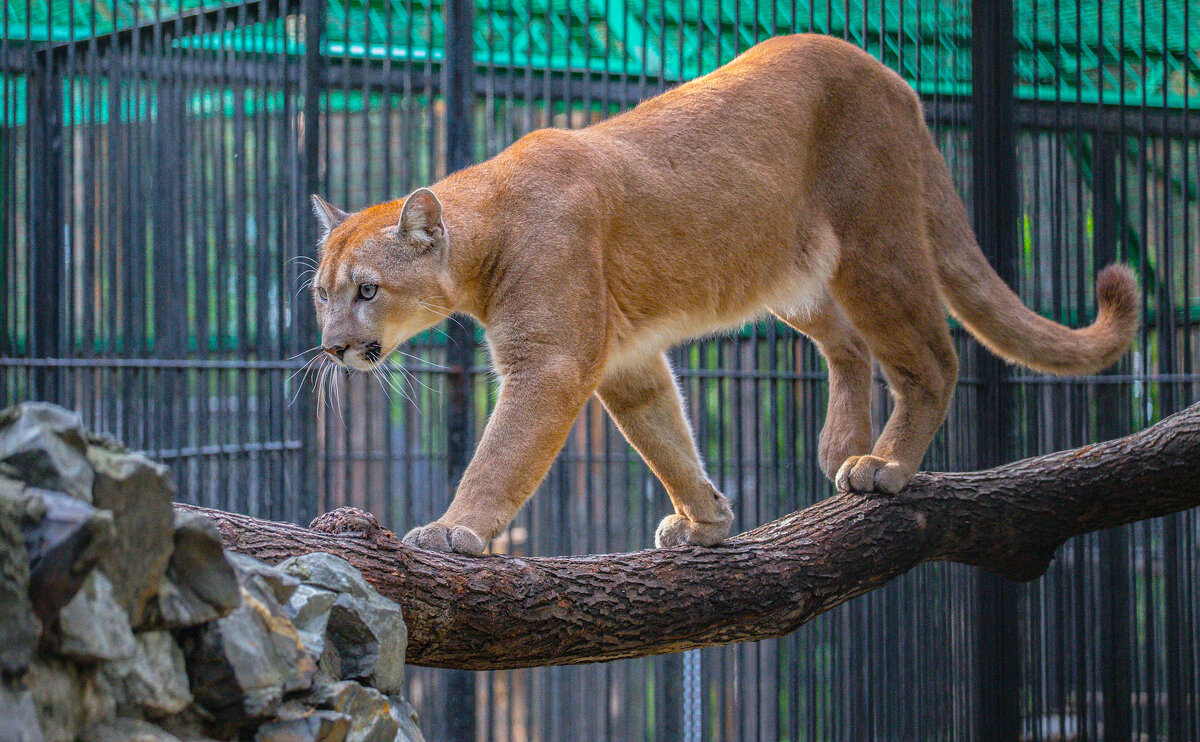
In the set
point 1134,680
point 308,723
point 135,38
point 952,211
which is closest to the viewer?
point 308,723

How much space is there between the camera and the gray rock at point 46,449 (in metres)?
1.47

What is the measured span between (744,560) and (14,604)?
7.49ft

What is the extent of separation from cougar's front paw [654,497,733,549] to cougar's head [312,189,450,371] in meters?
1.08

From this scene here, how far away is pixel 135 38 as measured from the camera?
15.6ft

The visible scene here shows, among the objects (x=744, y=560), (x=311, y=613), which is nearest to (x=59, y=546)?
(x=311, y=613)

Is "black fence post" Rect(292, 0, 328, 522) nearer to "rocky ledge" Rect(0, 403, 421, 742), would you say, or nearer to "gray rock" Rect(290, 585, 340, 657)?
"gray rock" Rect(290, 585, 340, 657)

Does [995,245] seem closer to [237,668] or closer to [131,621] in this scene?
[237,668]

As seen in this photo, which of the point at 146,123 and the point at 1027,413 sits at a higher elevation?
the point at 146,123

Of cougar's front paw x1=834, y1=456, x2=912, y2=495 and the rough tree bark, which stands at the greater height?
cougar's front paw x1=834, y1=456, x2=912, y2=495

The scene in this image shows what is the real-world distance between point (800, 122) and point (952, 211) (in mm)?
739

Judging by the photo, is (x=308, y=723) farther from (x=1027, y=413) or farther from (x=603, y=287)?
(x=1027, y=413)

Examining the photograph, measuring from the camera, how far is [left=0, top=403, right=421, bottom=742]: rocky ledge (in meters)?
A: 1.37

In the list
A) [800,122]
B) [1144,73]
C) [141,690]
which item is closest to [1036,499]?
[800,122]

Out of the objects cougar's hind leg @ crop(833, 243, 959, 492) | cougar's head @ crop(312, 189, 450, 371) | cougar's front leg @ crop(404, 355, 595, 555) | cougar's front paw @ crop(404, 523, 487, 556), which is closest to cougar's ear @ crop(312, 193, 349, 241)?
cougar's head @ crop(312, 189, 450, 371)
